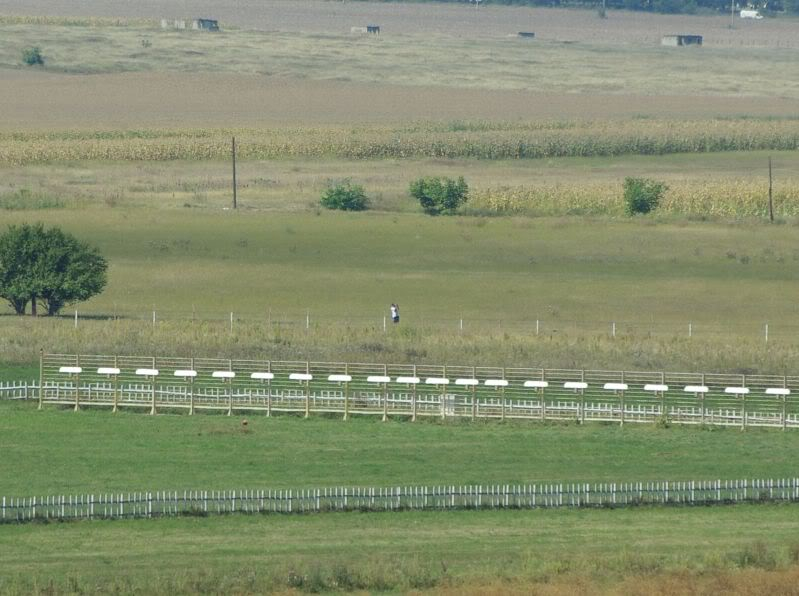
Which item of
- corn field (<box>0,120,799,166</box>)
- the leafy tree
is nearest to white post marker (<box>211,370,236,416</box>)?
the leafy tree

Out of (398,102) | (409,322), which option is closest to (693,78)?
(398,102)

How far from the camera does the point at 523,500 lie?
4922cm

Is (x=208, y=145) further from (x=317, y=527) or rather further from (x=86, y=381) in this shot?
(x=317, y=527)

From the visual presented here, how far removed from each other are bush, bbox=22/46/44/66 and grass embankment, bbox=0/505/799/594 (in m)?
145

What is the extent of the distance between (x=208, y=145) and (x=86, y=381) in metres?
72.9

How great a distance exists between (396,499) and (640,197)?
63237mm

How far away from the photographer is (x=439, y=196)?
109062mm

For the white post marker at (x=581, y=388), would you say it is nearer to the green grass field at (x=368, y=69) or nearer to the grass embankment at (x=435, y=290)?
the grass embankment at (x=435, y=290)

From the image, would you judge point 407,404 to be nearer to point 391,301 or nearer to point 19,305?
point 391,301

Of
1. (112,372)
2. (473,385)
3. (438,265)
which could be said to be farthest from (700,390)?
(438,265)

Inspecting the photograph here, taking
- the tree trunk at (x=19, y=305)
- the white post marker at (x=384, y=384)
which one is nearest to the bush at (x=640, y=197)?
the tree trunk at (x=19, y=305)

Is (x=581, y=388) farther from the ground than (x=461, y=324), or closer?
closer

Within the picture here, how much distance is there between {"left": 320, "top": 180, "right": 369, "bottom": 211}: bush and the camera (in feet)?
353

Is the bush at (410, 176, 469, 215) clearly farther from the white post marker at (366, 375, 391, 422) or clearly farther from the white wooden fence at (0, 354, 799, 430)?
the white post marker at (366, 375, 391, 422)
